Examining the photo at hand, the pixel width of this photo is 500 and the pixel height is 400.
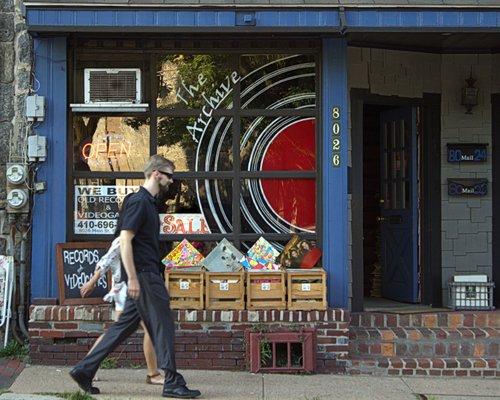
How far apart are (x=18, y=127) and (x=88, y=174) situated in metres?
0.87

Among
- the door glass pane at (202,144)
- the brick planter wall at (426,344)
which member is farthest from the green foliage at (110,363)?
the brick planter wall at (426,344)

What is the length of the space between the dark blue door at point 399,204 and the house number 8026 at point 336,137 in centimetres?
198

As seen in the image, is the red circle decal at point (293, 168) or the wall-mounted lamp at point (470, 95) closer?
the red circle decal at point (293, 168)

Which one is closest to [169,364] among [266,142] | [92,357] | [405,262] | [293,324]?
[92,357]

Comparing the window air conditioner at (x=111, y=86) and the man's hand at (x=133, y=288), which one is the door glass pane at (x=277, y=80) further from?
the man's hand at (x=133, y=288)

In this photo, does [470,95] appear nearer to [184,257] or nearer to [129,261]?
[184,257]

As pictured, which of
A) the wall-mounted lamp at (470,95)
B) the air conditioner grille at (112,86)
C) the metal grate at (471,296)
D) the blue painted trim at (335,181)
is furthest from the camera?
the wall-mounted lamp at (470,95)

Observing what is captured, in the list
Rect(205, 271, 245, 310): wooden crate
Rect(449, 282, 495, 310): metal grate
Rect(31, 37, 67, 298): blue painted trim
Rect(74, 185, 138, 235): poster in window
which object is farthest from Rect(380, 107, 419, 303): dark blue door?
Rect(31, 37, 67, 298): blue painted trim

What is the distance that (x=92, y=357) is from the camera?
6000 mm

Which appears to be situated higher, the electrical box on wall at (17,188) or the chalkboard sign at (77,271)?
the electrical box on wall at (17,188)

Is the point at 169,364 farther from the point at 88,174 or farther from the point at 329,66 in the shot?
the point at 329,66

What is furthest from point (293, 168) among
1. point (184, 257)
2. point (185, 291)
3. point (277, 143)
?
point (185, 291)

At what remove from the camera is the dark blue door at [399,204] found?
9.09 m

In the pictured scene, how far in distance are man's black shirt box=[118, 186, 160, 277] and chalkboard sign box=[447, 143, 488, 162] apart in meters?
4.24
